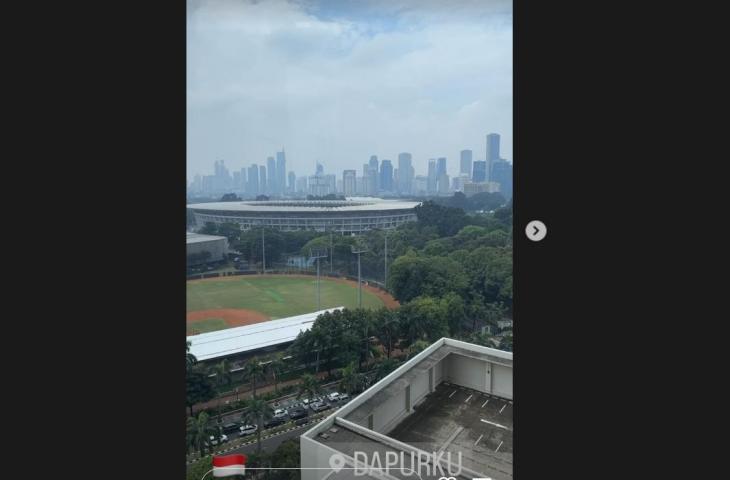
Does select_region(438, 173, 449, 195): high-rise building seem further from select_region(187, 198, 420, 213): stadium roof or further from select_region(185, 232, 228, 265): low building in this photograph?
select_region(185, 232, 228, 265): low building

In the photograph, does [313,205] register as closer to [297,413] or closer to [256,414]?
[297,413]

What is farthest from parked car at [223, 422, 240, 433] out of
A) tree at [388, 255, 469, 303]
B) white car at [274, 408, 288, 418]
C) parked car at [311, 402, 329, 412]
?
tree at [388, 255, 469, 303]

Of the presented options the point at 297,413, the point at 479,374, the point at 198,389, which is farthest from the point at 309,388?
the point at 479,374

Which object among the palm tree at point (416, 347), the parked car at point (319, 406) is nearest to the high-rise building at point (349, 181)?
the palm tree at point (416, 347)

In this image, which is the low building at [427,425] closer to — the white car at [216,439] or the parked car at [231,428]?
the white car at [216,439]
